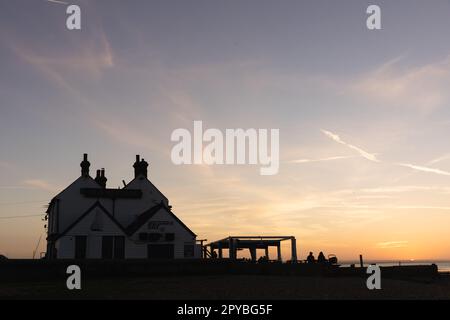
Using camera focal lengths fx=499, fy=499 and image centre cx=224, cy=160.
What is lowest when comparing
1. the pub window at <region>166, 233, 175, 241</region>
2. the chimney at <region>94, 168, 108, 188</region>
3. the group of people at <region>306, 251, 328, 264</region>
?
the group of people at <region>306, 251, 328, 264</region>

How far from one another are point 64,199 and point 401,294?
1677 inches

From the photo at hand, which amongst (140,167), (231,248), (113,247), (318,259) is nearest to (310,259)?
(318,259)

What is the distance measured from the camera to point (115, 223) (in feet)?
174

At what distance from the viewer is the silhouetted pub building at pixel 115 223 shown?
169 ft

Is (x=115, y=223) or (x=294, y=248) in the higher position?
(x=115, y=223)

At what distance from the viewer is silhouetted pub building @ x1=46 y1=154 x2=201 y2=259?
5153cm

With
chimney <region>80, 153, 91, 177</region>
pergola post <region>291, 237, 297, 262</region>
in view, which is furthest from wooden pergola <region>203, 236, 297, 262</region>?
chimney <region>80, 153, 91, 177</region>

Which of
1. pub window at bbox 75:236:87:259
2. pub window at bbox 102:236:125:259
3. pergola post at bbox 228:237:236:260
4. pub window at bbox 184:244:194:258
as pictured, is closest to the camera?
pergola post at bbox 228:237:236:260

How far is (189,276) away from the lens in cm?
3816

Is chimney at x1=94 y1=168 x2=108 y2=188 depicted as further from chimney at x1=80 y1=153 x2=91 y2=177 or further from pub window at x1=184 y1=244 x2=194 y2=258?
pub window at x1=184 y1=244 x2=194 y2=258

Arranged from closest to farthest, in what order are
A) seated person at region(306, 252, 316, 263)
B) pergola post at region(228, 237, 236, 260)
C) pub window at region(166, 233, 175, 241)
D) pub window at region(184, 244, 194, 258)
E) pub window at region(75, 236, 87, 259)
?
1. seated person at region(306, 252, 316, 263)
2. pergola post at region(228, 237, 236, 260)
3. pub window at region(75, 236, 87, 259)
4. pub window at region(166, 233, 175, 241)
5. pub window at region(184, 244, 194, 258)

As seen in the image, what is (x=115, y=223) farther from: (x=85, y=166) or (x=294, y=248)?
(x=294, y=248)
